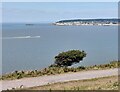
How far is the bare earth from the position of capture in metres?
14.5

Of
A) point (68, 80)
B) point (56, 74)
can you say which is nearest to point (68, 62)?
point (56, 74)

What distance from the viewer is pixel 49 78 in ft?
52.8

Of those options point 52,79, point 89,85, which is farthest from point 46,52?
point 89,85

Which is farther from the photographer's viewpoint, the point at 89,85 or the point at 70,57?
the point at 70,57

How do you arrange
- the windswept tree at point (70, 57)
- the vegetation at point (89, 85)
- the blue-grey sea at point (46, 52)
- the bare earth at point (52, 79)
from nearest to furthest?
1. the vegetation at point (89, 85)
2. the bare earth at point (52, 79)
3. the windswept tree at point (70, 57)
4. the blue-grey sea at point (46, 52)

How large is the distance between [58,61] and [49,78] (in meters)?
11.8

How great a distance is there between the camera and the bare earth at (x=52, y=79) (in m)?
14.5

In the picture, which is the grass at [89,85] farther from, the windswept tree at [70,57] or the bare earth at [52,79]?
the windswept tree at [70,57]

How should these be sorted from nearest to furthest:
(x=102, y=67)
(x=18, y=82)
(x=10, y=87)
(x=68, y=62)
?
(x=10, y=87)
(x=18, y=82)
(x=102, y=67)
(x=68, y=62)

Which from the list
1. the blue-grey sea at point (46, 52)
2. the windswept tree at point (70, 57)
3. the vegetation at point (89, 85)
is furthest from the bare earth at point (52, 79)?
the blue-grey sea at point (46, 52)

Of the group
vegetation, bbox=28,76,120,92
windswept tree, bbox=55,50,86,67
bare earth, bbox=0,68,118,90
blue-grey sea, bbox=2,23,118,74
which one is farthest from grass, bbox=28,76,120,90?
blue-grey sea, bbox=2,23,118,74

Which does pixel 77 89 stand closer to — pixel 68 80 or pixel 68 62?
pixel 68 80

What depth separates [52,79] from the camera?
15.8m

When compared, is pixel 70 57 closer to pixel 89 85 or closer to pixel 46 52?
pixel 89 85
